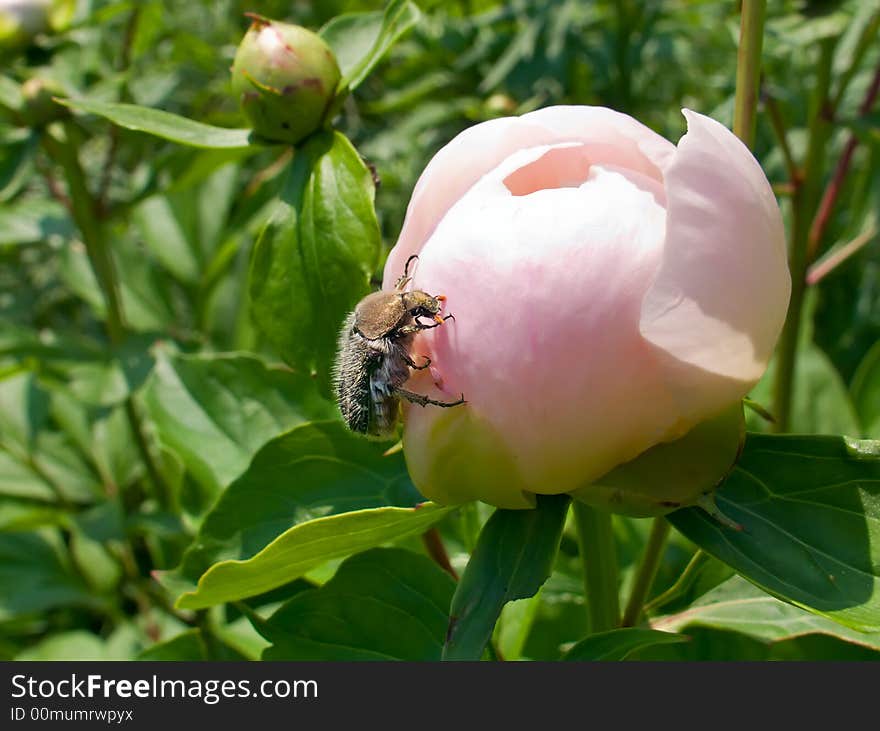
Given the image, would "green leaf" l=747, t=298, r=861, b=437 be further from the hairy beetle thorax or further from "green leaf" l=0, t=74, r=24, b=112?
"green leaf" l=0, t=74, r=24, b=112

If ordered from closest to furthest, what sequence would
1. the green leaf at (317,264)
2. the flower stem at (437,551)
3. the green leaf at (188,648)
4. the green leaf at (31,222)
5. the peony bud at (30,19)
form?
the green leaf at (317,264)
the flower stem at (437,551)
the green leaf at (188,648)
the peony bud at (30,19)
the green leaf at (31,222)

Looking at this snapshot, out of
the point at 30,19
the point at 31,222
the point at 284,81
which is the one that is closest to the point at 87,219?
the point at 31,222

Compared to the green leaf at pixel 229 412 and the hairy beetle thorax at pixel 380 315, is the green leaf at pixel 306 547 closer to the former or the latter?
the hairy beetle thorax at pixel 380 315

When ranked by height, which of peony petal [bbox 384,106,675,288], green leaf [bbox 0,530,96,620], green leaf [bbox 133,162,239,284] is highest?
peony petal [bbox 384,106,675,288]

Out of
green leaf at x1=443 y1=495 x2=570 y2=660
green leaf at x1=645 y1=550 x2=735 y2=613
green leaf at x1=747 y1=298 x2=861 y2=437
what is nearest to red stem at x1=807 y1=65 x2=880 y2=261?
green leaf at x1=747 y1=298 x2=861 y2=437

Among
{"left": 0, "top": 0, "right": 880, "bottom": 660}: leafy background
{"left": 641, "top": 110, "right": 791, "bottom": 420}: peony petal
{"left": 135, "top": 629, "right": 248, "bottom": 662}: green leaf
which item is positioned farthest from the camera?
{"left": 135, "top": 629, "right": 248, "bottom": 662}: green leaf

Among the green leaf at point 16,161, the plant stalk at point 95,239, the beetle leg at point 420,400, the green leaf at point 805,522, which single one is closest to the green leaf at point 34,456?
the plant stalk at point 95,239

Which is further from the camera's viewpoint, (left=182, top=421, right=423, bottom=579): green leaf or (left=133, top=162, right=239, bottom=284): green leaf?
(left=133, top=162, right=239, bottom=284): green leaf
